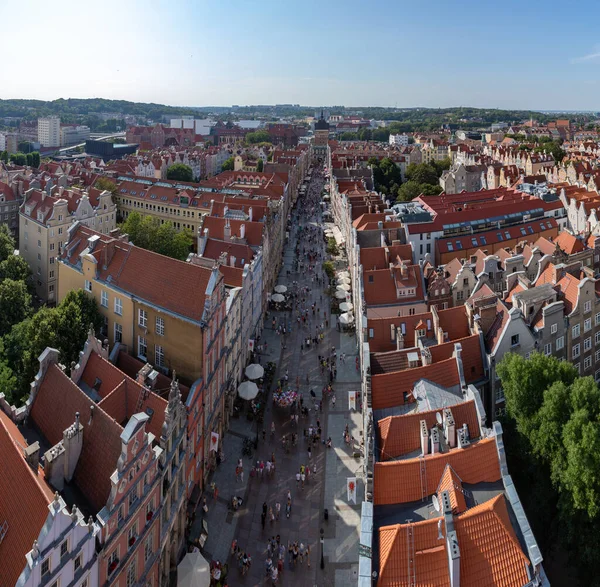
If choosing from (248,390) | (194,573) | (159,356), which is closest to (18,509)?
(194,573)

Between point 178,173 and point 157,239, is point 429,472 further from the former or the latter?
point 178,173

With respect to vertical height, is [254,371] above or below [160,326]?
below

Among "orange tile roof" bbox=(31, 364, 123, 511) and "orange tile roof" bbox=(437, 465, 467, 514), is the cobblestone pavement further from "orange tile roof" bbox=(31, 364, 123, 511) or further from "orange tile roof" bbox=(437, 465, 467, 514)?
"orange tile roof" bbox=(31, 364, 123, 511)

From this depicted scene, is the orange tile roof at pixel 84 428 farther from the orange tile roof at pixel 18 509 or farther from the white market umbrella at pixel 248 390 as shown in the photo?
the white market umbrella at pixel 248 390

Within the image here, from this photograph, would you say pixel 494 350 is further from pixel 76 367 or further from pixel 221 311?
pixel 76 367

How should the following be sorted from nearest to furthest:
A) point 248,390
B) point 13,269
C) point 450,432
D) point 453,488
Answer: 1. point 453,488
2. point 450,432
3. point 248,390
4. point 13,269

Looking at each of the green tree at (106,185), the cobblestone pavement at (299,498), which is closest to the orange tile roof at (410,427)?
the cobblestone pavement at (299,498)

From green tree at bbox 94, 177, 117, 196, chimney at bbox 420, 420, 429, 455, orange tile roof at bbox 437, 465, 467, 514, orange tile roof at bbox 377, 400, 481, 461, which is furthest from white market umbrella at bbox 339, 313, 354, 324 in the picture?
green tree at bbox 94, 177, 117, 196

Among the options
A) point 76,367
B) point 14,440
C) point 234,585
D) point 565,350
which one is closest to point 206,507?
point 234,585
